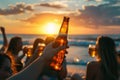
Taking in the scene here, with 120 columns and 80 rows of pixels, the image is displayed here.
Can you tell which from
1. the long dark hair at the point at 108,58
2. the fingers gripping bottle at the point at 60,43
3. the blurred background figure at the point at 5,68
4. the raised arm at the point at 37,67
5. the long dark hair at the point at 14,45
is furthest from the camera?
the long dark hair at the point at 14,45

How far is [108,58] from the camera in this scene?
5094mm

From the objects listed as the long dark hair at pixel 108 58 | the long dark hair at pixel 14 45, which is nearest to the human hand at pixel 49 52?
the long dark hair at pixel 108 58

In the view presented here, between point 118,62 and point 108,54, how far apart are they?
0.18m

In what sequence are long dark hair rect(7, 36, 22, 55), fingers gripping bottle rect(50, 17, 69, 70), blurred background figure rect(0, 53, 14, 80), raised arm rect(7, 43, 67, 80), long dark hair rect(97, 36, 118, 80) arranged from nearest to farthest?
raised arm rect(7, 43, 67, 80) → fingers gripping bottle rect(50, 17, 69, 70) → blurred background figure rect(0, 53, 14, 80) → long dark hair rect(97, 36, 118, 80) → long dark hair rect(7, 36, 22, 55)

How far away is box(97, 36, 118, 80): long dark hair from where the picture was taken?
5012 mm

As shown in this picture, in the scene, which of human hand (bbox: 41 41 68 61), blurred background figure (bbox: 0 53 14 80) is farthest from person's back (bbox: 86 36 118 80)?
human hand (bbox: 41 41 68 61)

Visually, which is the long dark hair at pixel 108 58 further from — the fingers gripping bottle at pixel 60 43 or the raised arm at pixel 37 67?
the raised arm at pixel 37 67

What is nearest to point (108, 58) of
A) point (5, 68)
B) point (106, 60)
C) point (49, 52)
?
point (106, 60)

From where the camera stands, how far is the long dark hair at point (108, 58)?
5.01 m

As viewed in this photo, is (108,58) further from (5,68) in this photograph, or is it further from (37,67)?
(37,67)

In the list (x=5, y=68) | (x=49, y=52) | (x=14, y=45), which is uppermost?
(x=49, y=52)

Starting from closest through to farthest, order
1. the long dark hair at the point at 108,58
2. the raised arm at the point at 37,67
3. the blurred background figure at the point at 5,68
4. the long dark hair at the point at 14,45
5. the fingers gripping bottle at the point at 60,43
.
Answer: the raised arm at the point at 37,67, the fingers gripping bottle at the point at 60,43, the blurred background figure at the point at 5,68, the long dark hair at the point at 108,58, the long dark hair at the point at 14,45

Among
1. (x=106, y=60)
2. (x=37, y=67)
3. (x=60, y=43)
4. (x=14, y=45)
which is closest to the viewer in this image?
(x=37, y=67)

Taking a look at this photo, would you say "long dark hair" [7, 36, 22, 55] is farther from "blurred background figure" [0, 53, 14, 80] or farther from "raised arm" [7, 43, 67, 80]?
"raised arm" [7, 43, 67, 80]
